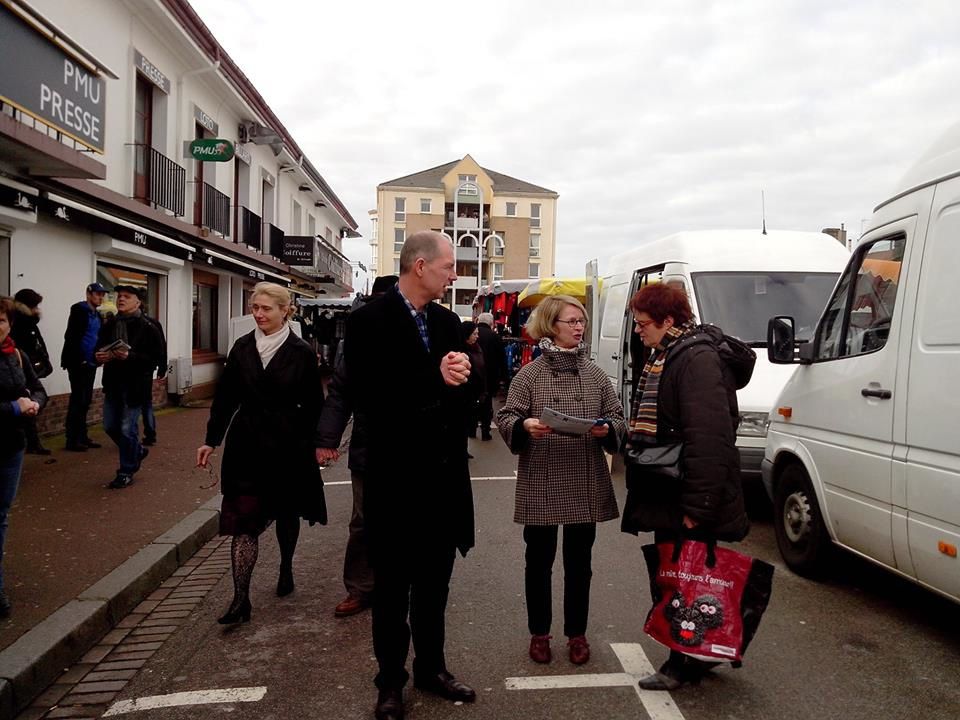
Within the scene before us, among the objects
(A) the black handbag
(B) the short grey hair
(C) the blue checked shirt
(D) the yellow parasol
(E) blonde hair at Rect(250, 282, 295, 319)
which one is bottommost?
(A) the black handbag

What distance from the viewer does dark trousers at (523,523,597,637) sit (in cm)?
374

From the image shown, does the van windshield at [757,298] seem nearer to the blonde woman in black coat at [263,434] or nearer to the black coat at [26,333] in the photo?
the blonde woman in black coat at [263,434]

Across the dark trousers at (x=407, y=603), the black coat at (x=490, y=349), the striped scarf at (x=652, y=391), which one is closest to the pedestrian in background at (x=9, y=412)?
the dark trousers at (x=407, y=603)

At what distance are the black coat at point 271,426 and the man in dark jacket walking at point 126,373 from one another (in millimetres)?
3304

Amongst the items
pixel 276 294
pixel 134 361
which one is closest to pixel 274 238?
pixel 134 361

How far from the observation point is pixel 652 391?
3.51 m

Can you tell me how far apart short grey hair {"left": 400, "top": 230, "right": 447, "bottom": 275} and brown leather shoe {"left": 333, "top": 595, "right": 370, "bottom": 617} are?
220cm

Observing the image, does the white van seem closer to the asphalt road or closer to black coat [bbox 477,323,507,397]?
the asphalt road

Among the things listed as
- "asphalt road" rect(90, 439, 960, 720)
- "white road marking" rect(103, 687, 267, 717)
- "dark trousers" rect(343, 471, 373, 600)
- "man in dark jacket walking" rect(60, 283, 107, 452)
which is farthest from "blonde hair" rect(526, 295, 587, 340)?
"man in dark jacket walking" rect(60, 283, 107, 452)

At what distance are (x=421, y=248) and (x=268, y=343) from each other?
1650 mm

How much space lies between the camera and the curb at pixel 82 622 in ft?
11.5

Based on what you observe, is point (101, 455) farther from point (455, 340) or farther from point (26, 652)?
point (455, 340)

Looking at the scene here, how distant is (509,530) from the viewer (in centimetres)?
648

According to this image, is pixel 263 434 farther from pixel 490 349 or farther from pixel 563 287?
pixel 563 287
